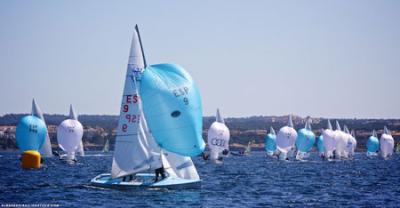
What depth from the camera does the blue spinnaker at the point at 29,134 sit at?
254ft

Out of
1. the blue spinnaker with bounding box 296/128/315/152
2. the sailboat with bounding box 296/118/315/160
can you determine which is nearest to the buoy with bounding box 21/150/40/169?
the sailboat with bounding box 296/118/315/160

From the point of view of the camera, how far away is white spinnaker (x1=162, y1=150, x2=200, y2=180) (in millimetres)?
44438

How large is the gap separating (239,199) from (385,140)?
96.9 m

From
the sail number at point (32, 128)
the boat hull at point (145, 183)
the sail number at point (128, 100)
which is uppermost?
the sail number at point (128, 100)

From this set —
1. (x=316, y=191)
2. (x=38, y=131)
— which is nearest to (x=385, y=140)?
(x=38, y=131)

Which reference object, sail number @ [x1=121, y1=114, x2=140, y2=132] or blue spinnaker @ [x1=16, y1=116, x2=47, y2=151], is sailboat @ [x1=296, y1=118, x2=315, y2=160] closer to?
blue spinnaker @ [x1=16, y1=116, x2=47, y2=151]

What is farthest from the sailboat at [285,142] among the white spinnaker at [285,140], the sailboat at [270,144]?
the sailboat at [270,144]

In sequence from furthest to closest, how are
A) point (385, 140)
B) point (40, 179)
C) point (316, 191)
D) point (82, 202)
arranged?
point (385, 140) → point (40, 179) → point (316, 191) → point (82, 202)

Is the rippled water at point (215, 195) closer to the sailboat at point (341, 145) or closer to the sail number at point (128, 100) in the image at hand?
the sail number at point (128, 100)

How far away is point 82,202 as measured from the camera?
38.9 m

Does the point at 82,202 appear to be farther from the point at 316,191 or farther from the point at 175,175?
the point at 316,191

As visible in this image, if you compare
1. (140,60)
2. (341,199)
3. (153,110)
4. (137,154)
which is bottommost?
(341,199)

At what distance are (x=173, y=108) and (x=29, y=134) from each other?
39.5 meters

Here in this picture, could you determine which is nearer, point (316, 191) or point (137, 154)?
point (137, 154)
